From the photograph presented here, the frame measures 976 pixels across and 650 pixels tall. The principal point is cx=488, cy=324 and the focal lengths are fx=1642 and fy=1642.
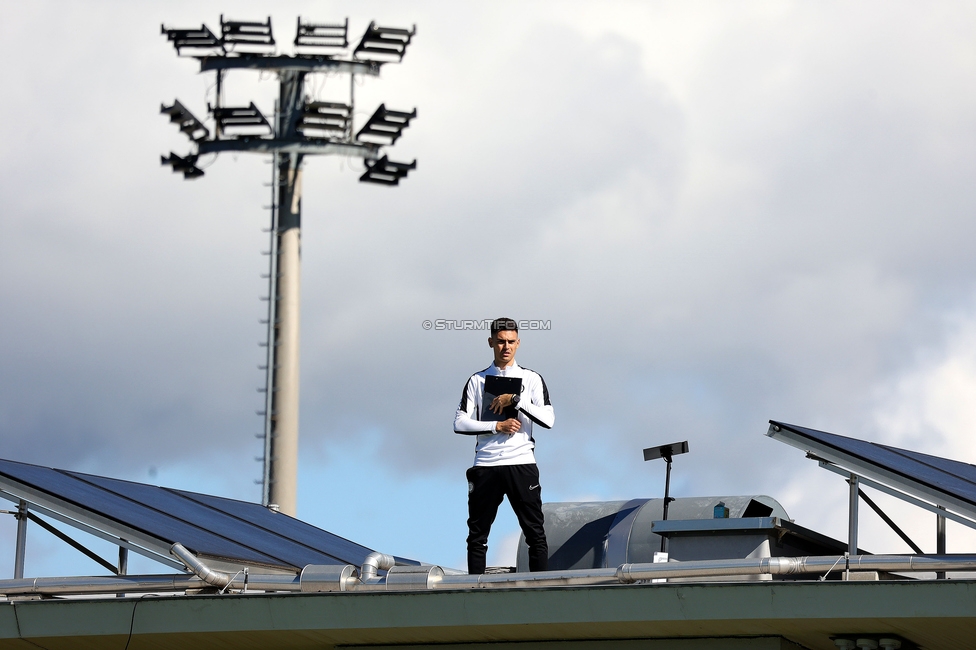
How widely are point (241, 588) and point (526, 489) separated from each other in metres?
2.07

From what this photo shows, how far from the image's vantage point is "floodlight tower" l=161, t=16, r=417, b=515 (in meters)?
50.7

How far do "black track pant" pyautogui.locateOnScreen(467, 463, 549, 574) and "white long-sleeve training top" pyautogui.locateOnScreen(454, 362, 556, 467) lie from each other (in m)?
0.08

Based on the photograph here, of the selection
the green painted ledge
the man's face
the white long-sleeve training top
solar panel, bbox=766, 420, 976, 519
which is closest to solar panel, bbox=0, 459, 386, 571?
the green painted ledge

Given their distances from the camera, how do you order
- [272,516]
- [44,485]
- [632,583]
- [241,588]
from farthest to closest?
[272,516] < [44,485] < [241,588] < [632,583]

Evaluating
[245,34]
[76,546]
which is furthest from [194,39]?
[76,546]

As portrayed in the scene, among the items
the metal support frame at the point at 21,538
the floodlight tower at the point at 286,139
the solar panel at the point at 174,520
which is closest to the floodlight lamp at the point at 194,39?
the floodlight tower at the point at 286,139

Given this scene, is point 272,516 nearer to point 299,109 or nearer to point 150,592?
point 150,592

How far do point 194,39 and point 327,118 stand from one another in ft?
16.3

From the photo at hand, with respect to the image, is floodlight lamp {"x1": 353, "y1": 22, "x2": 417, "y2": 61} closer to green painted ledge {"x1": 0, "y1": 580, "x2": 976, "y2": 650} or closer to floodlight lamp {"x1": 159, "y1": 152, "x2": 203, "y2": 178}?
floodlight lamp {"x1": 159, "y1": 152, "x2": 203, "y2": 178}

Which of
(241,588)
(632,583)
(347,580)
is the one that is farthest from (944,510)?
(241,588)

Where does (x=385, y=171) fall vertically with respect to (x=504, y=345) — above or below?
above

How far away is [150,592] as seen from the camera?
1098 centimetres

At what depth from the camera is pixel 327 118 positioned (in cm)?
5216

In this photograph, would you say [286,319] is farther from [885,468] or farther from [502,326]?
[885,468]
